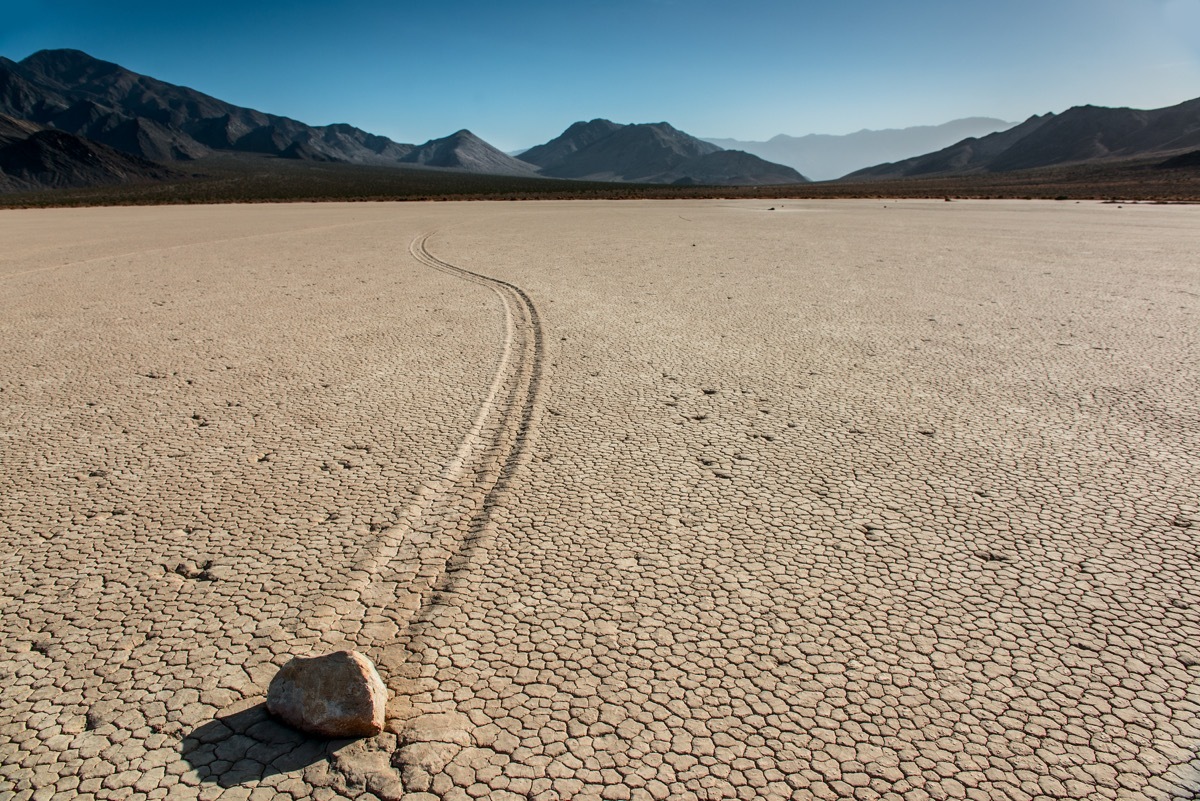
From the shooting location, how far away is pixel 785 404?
4.74m

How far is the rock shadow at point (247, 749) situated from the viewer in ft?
6.36

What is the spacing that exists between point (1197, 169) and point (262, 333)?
8551 centimetres

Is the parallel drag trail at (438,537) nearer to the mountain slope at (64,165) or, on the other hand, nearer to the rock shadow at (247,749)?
the rock shadow at (247,749)

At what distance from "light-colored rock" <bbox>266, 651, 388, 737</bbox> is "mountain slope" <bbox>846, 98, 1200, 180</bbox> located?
510 feet

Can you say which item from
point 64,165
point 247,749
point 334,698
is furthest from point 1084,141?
point 247,749

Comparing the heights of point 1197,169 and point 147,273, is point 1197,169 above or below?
above

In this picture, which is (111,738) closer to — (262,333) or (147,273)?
(262,333)

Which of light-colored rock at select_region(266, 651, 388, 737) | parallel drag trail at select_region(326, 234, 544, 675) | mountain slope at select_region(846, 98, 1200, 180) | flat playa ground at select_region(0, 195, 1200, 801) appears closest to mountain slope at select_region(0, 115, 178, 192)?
flat playa ground at select_region(0, 195, 1200, 801)

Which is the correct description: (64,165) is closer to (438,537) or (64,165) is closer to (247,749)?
(438,537)

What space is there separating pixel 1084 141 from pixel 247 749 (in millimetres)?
182505

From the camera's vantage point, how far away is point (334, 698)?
2.04 metres

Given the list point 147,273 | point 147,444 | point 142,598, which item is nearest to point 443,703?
point 142,598

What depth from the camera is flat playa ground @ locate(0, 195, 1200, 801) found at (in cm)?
201

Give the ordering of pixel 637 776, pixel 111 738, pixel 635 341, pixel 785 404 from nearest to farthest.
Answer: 1. pixel 637 776
2. pixel 111 738
3. pixel 785 404
4. pixel 635 341
